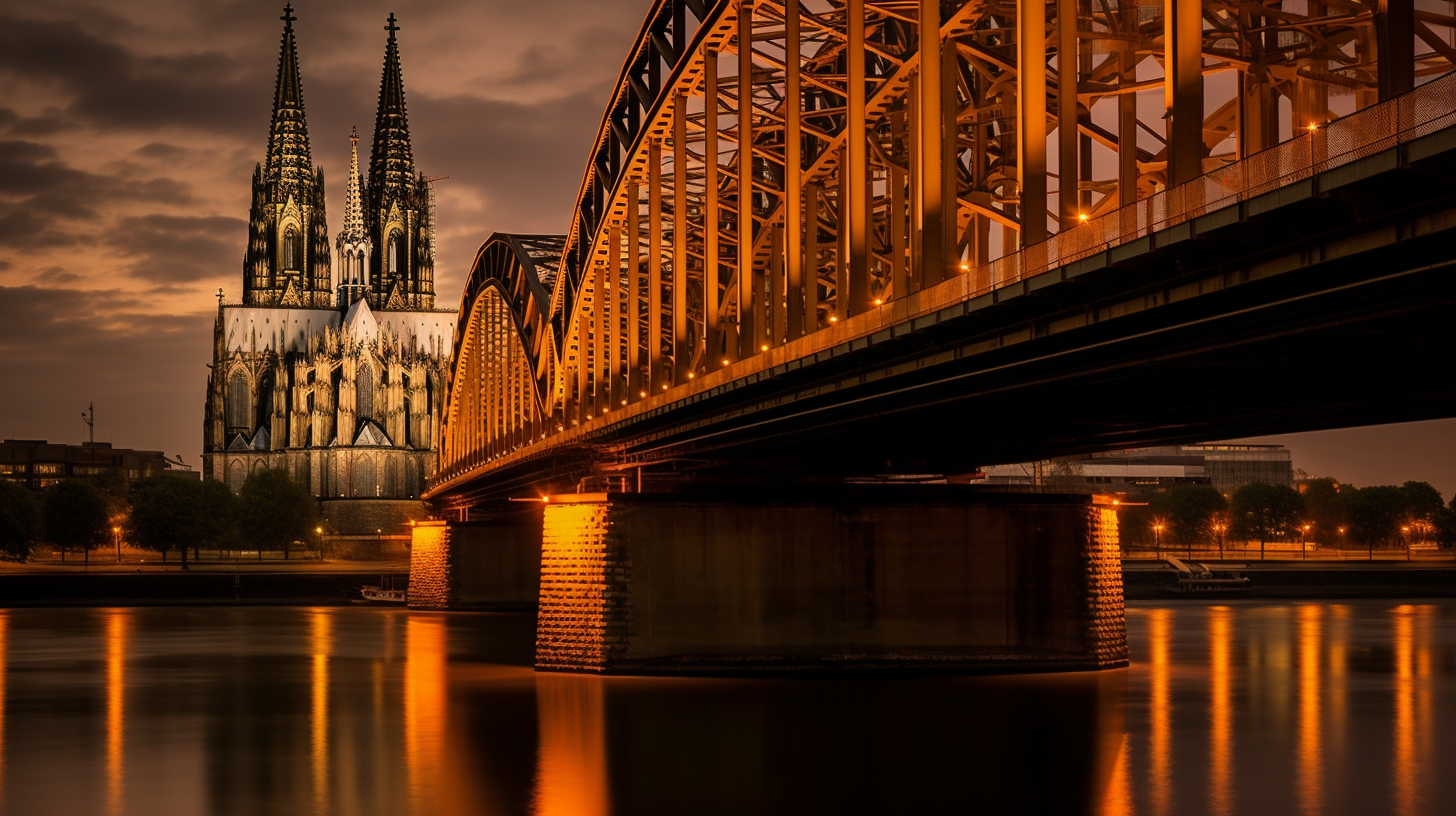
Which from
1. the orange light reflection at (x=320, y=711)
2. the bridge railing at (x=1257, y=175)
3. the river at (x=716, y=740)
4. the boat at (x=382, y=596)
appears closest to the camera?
the bridge railing at (x=1257, y=175)

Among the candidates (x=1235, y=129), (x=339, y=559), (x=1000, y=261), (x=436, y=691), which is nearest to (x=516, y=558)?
(x=436, y=691)

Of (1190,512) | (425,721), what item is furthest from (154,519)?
(425,721)

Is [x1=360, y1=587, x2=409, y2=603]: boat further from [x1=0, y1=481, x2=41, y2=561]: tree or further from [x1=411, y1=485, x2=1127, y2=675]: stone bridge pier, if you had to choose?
[x1=411, y1=485, x2=1127, y2=675]: stone bridge pier

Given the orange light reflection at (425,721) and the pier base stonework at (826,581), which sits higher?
the pier base stonework at (826,581)

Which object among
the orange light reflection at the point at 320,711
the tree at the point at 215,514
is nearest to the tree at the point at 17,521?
the tree at the point at 215,514

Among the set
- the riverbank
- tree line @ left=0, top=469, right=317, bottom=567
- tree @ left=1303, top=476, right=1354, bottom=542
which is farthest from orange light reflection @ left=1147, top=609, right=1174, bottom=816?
tree @ left=1303, top=476, right=1354, bottom=542

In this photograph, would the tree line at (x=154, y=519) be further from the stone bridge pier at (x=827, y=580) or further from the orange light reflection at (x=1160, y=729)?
the stone bridge pier at (x=827, y=580)

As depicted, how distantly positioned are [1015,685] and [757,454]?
9.43 m

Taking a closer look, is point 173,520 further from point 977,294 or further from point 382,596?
point 977,294

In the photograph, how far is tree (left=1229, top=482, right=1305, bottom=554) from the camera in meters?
181

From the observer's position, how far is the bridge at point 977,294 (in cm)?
2183

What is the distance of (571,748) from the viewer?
36625mm

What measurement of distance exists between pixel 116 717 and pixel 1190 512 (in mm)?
141423

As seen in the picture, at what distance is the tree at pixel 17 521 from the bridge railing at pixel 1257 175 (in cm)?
12491
